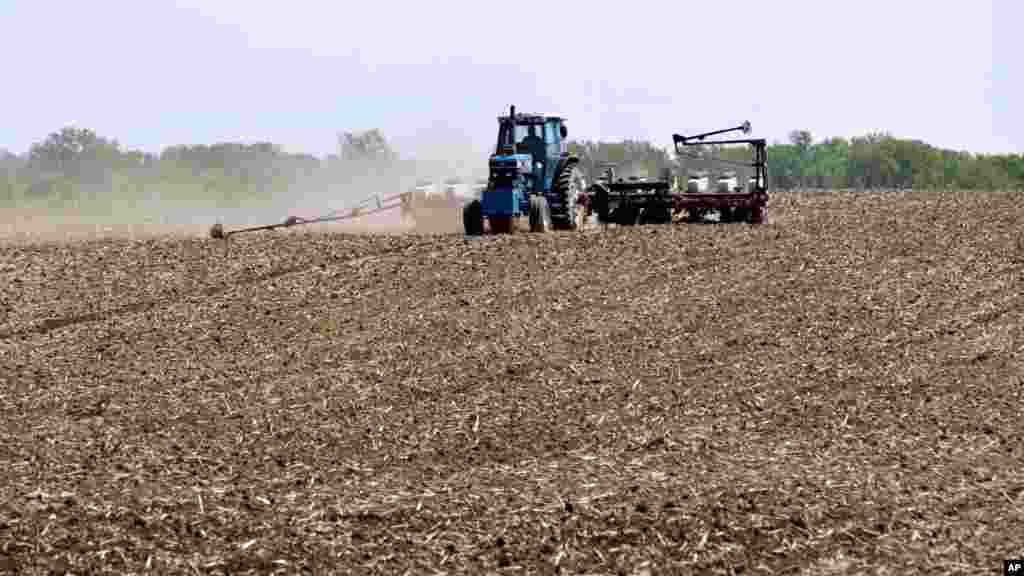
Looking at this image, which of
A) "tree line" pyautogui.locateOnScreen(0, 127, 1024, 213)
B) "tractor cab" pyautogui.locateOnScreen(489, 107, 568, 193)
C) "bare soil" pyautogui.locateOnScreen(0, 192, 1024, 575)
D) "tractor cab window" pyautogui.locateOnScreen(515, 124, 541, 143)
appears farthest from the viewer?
"tree line" pyautogui.locateOnScreen(0, 127, 1024, 213)

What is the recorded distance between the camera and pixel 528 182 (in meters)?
28.8

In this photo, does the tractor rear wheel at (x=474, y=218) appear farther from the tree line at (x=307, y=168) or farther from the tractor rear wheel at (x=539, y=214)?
the tree line at (x=307, y=168)

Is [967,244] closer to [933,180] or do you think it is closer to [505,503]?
[505,503]

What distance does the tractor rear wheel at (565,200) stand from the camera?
94.9ft

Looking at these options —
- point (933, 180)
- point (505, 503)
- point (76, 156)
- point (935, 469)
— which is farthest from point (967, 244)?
point (76, 156)

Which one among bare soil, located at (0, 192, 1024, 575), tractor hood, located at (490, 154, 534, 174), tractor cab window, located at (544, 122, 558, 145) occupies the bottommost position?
bare soil, located at (0, 192, 1024, 575)

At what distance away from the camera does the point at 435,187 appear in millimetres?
38031

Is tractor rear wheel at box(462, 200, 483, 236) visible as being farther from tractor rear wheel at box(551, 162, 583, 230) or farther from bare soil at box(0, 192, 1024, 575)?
bare soil at box(0, 192, 1024, 575)

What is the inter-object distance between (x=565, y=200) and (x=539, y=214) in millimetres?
1018

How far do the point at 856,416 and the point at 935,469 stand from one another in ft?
6.59

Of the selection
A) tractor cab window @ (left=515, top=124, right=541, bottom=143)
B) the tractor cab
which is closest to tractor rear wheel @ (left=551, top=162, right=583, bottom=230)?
the tractor cab

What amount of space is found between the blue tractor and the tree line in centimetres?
2492

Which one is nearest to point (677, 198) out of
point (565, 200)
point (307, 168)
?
point (565, 200)

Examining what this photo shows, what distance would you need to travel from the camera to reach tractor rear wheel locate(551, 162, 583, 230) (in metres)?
28.9
